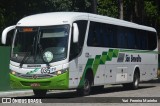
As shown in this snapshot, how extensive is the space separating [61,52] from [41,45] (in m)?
0.81

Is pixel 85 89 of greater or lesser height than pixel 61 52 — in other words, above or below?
below

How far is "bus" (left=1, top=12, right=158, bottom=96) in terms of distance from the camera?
19.2 metres

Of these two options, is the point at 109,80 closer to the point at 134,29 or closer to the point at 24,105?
the point at 134,29

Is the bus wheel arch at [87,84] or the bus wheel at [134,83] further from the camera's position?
the bus wheel at [134,83]

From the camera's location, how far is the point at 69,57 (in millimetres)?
19328

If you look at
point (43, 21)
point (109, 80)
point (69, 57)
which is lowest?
point (109, 80)

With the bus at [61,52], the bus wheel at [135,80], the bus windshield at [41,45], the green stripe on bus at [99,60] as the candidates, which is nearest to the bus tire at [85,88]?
the bus at [61,52]

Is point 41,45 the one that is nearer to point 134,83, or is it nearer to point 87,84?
point 87,84

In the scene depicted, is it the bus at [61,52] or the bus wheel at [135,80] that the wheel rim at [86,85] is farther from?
the bus wheel at [135,80]

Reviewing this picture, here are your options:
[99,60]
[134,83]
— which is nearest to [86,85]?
[99,60]

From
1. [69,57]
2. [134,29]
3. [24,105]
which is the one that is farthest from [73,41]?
[134,29]

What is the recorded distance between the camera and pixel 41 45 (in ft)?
63.7

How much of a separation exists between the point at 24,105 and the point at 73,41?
3473 mm

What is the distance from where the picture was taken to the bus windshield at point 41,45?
Answer: 1922cm
